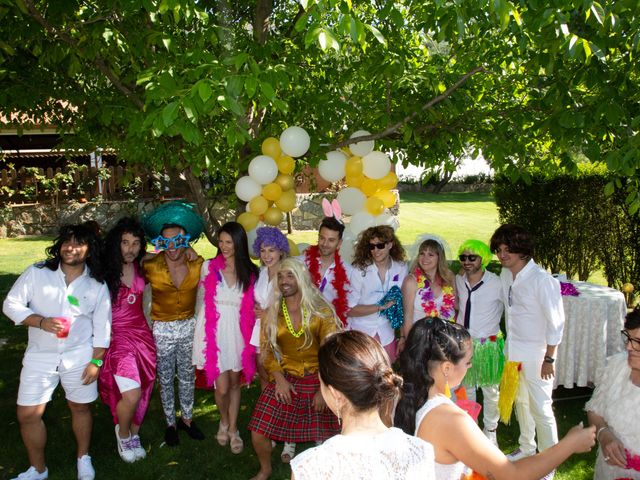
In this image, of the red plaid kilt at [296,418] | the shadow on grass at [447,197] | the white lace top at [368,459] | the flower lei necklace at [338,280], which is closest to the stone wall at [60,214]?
the flower lei necklace at [338,280]

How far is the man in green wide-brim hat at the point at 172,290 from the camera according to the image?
4.01m

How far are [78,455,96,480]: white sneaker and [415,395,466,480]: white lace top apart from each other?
8.28 ft

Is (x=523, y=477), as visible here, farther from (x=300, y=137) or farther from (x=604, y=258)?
(x=604, y=258)

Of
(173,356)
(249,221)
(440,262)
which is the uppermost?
(249,221)

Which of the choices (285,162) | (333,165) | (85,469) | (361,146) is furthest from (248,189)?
(85,469)

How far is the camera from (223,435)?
164 inches

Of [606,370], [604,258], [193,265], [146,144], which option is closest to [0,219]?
[146,144]

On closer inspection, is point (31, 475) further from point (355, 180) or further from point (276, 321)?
point (355, 180)

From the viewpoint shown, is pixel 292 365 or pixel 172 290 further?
pixel 172 290

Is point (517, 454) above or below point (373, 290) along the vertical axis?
below

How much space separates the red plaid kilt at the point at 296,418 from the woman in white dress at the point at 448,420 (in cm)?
133

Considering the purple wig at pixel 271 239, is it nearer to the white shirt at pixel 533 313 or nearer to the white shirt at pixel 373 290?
the white shirt at pixel 373 290

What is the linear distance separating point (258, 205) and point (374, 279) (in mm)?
1118

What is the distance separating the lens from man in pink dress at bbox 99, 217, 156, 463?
149 inches
